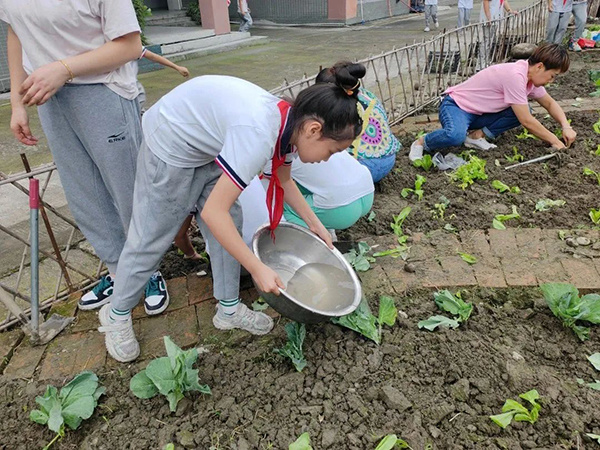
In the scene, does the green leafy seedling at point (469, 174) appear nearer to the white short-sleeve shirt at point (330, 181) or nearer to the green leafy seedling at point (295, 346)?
the white short-sleeve shirt at point (330, 181)

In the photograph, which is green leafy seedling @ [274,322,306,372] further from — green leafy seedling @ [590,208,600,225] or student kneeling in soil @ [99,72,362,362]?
green leafy seedling @ [590,208,600,225]

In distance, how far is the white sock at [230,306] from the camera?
7.00ft

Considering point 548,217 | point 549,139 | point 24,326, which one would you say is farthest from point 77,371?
point 549,139

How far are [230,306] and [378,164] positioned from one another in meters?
1.53

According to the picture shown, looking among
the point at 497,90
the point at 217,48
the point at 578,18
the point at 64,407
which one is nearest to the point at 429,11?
the point at 578,18

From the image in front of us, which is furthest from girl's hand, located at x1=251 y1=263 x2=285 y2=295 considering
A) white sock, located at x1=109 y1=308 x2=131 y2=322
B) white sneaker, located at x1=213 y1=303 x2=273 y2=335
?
white sock, located at x1=109 y1=308 x2=131 y2=322

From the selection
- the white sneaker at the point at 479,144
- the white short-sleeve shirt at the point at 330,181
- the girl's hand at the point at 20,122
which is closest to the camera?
the girl's hand at the point at 20,122

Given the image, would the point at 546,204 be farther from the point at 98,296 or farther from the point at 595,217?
the point at 98,296

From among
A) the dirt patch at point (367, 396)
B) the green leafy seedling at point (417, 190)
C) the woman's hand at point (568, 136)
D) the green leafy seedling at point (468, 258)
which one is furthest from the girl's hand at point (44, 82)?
the woman's hand at point (568, 136)

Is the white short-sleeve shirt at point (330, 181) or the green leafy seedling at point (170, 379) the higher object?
the white short-sleeve shirt at point (330, 181)

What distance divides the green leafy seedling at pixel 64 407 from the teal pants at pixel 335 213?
125 centimetres

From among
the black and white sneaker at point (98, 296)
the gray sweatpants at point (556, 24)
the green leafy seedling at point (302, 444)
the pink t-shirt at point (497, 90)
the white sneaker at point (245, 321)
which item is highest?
the pink t-shirt at point (497, 90)

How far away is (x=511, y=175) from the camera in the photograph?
3.59 m

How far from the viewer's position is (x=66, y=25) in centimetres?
172
